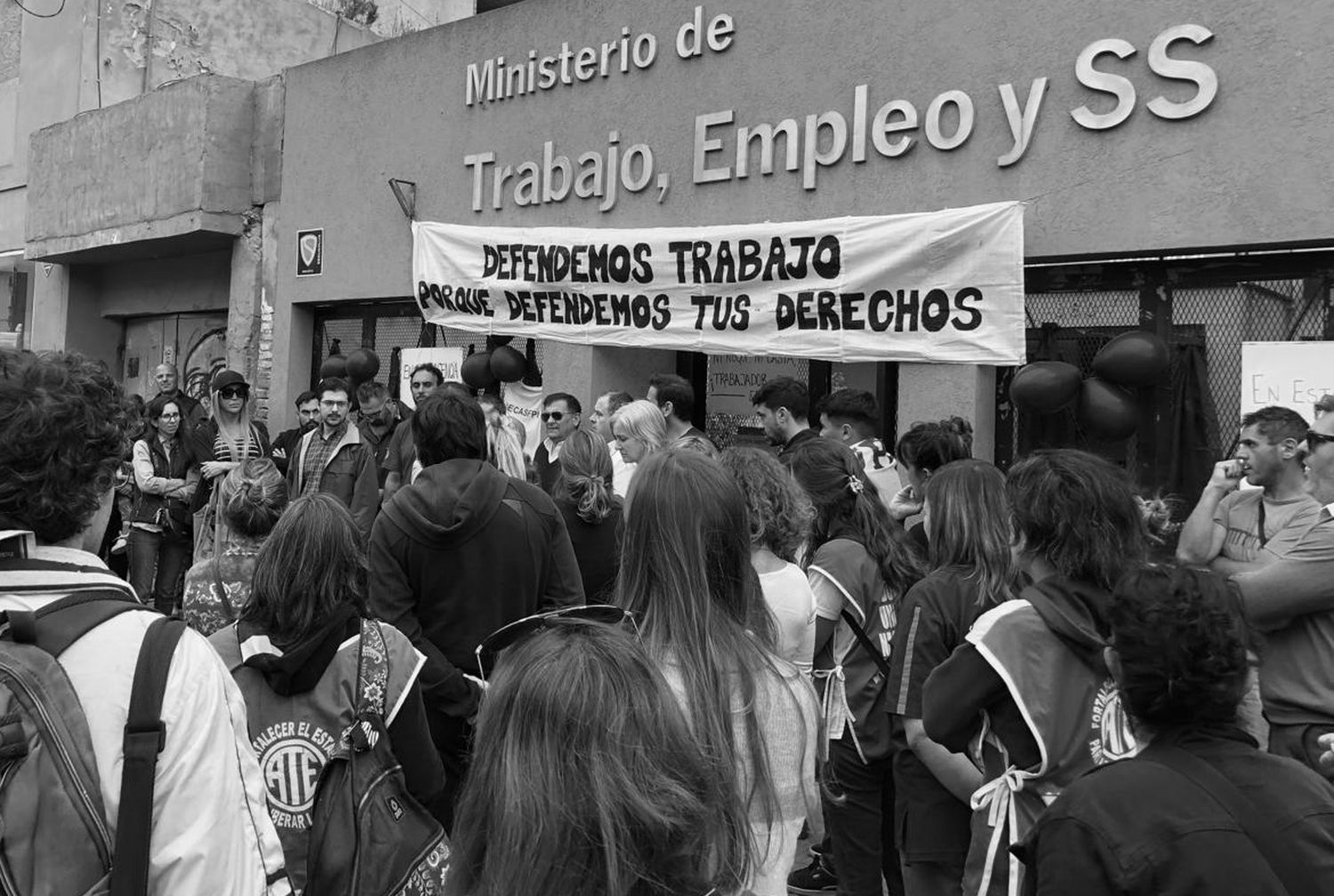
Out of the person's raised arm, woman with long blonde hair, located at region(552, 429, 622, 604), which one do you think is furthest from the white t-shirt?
the person's raised arm

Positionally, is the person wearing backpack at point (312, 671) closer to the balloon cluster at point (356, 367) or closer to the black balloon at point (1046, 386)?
the black balloon at point (1046, 386)

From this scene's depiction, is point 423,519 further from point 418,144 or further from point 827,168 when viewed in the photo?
point 418,144

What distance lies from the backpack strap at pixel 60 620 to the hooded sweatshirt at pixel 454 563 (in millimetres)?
2049

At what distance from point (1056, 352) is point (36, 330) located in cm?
1364

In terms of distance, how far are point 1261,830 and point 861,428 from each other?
427 centimetres

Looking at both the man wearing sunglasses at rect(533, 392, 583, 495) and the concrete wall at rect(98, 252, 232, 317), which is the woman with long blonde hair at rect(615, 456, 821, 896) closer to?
the man wearing sunglasses at rect(533, 392, 583, 495)

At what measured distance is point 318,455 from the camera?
24.5 feet

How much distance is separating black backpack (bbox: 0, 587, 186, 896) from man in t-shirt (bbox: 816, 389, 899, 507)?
4.65 m

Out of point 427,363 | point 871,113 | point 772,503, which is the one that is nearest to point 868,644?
Result: point 772,503

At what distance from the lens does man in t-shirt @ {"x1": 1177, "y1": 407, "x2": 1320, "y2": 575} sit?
4.23 m

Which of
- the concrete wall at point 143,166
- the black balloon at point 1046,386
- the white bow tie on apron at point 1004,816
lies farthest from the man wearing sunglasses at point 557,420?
the concrete wall at point 143,166

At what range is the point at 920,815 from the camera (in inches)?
132

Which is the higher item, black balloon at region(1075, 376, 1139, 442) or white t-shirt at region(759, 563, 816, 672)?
black balloon at region(1075, 376, 1139, 442)

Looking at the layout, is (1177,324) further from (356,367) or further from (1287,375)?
(356,367)
